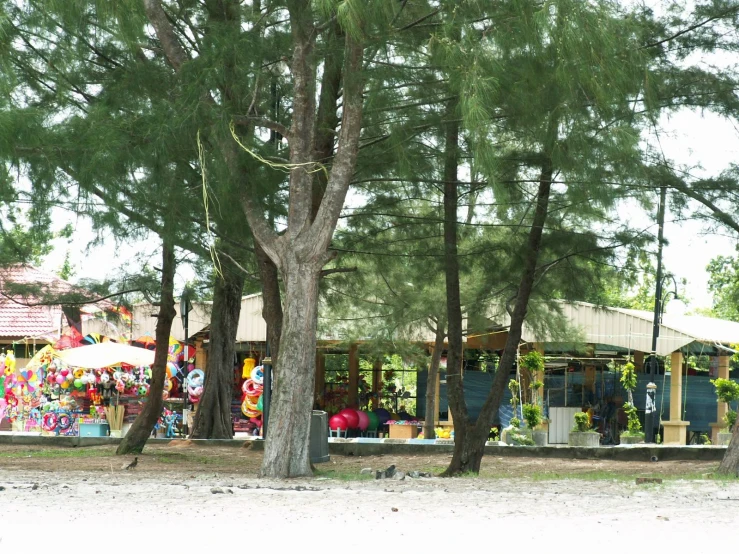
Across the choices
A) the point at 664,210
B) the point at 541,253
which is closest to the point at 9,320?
the point at 541,253

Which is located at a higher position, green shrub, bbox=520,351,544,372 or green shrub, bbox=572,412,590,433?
green shrub, bbox=520,351,544,372

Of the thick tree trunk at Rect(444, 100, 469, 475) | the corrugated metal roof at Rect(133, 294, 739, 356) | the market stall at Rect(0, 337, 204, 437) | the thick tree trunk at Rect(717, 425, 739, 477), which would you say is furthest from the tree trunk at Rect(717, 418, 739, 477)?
the market stall at Rect(0, 337, 204, 437)

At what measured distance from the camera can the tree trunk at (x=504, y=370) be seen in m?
12.3

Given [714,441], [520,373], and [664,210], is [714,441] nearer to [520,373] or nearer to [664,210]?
[520,373]

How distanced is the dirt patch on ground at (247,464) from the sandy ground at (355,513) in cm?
153

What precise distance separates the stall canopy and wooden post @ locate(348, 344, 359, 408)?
427 centimetres

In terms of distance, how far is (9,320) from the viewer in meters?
26.0

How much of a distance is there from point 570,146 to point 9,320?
1982 centimetres

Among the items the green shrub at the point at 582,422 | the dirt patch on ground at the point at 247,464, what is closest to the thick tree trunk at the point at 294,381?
the dirt patch on ground at the point at 247,464

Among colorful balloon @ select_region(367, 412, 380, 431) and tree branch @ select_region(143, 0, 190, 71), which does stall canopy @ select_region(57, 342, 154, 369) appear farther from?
tree branch @ select_region(143, 0, 190, 71)

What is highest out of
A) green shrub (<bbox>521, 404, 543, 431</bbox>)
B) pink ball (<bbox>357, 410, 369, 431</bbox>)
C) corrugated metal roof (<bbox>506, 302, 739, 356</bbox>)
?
corrugated metal roof (<bbox>506, 302, 739, 356</bbox>)

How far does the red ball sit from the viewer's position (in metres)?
20.4

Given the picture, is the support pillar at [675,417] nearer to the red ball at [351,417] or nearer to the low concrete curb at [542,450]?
the low concrete curb at [542,450]

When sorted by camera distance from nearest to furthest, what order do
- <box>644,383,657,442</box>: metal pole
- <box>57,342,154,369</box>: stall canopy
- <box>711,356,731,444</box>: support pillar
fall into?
<box>644,383,657,442</box>: metal pole → <box>711,356,731,444</box>: support pillar → <box>57,342,154,369</box>: stall canopy
